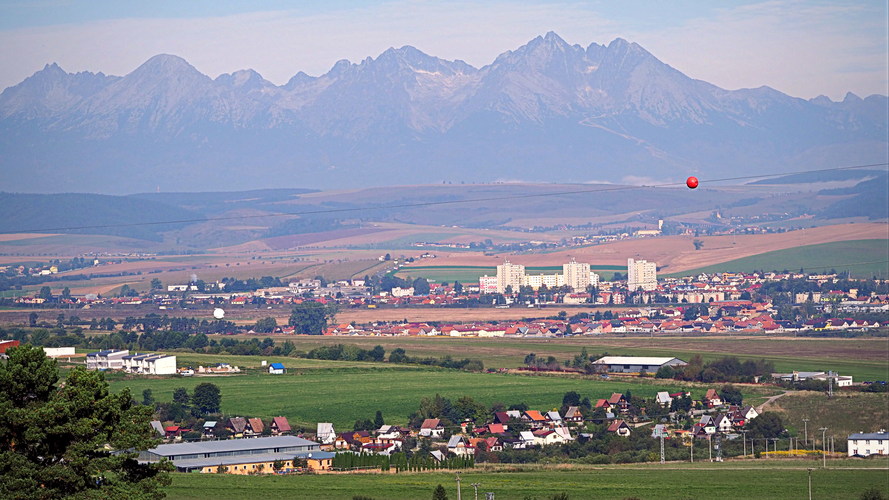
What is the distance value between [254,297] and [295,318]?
2651cm

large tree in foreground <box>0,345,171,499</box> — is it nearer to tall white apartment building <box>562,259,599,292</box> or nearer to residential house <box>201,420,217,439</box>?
residential house <box>201,420,217,439</box>

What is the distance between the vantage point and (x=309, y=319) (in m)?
93.0

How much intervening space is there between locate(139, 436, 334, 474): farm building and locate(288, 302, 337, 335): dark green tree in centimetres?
4872

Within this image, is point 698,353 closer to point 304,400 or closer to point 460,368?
point 460,368

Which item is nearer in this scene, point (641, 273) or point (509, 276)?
point (509, 276)

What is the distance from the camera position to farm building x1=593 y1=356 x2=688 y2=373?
61688mm

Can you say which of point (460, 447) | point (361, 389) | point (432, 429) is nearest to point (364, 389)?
point (361, 389)

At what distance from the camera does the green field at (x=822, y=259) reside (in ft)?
428

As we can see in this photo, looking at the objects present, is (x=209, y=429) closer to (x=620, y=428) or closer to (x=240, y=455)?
(x=240, y=455)

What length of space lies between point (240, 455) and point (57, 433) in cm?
2107

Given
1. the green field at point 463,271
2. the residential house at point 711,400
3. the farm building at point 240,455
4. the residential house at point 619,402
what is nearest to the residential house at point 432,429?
the farm building at point 240,455

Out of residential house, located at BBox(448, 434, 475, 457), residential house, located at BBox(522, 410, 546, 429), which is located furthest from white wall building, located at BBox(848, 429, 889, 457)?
residential house, located at BBox(448, 434, 475, 457)

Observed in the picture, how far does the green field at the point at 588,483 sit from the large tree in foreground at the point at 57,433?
11453mm

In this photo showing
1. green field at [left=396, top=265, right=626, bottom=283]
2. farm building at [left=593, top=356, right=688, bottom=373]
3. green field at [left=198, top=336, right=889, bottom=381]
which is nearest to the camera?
farm building at [left=593, top=356, right=688, bottom=373]
